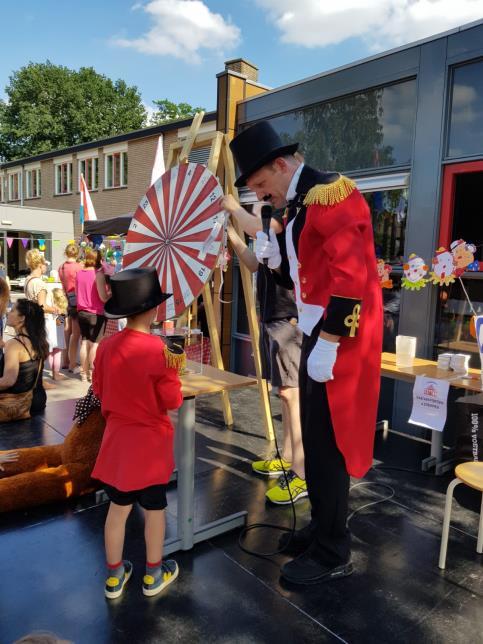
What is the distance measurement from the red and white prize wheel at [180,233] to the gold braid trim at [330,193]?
765mm

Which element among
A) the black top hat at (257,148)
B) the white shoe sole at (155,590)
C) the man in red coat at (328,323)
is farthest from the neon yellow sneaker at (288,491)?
the black top hat at (257,148)

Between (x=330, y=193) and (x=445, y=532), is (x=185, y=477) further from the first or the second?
(x=330, y=193)

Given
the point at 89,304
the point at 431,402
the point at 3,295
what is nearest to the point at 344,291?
the point at 431,402

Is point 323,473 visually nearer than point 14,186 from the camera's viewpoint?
Yes

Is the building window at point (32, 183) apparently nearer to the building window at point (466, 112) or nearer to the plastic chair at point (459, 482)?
the building window at point (466, 112)

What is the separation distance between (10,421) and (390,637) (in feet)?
10.7

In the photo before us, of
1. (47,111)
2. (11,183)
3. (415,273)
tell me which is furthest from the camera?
(47,111)

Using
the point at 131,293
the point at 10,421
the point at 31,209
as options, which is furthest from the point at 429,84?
the point at 31,209

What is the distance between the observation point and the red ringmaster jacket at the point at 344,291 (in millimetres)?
1704

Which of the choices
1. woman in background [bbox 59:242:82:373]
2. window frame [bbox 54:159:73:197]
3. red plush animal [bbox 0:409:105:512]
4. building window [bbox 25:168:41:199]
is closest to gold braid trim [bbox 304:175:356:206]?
red plush animal [bbox 0:409:105:512]

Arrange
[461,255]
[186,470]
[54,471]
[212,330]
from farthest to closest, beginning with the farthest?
[212,330], [461,255], [54,471], [186,470]

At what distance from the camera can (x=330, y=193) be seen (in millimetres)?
1765

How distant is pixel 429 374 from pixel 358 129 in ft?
7.53

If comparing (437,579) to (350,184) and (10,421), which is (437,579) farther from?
(10,421)
